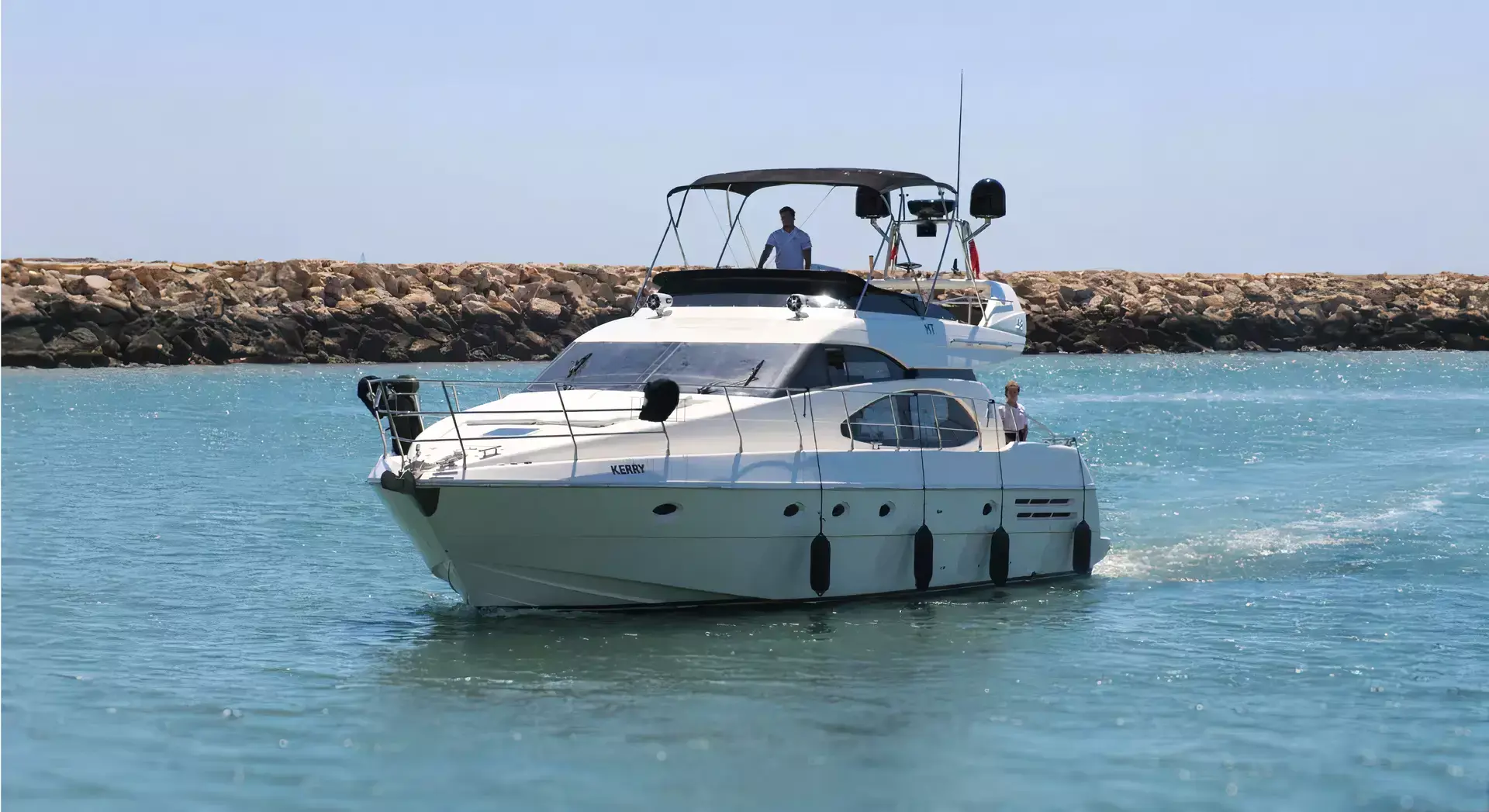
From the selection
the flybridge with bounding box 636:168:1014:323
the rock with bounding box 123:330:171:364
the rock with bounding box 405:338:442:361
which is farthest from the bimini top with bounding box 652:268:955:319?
the rock with bounding box 123:330:171:364

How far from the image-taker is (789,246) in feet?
61.2

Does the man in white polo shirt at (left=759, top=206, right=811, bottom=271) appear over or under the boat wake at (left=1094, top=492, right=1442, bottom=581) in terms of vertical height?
over

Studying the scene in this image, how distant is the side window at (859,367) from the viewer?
1591 centimetres

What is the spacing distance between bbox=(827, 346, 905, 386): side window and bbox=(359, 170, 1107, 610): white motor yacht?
0.08ft

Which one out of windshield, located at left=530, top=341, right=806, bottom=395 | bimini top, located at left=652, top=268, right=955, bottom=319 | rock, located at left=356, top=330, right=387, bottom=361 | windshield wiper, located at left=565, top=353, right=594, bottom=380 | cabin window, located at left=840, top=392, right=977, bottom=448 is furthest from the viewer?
rock, located at left=356, top=330, right=387, bottom=361

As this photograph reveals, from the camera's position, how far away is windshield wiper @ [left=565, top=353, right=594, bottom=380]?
1622 cm

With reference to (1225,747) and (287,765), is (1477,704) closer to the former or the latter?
(1225,747)

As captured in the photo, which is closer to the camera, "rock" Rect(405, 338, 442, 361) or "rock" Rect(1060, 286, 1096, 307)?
"rock" Rect(405, 338, 442, 361)

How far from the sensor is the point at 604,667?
516 inches

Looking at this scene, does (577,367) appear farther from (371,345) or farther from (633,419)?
(371,345)

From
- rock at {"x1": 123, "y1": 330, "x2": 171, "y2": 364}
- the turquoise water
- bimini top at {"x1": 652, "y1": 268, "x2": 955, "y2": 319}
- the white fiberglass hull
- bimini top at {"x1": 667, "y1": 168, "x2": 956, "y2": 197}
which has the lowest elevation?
rock at {"x1": 123, "y1": 330, "x2": 171, "y2": 364}

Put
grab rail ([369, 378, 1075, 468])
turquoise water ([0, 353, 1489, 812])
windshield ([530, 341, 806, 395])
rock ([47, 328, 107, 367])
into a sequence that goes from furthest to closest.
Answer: rock ([47, 328, 107, 367]) → windshield ([530, 341, 806, 395]) → grab rail ([369, 378, 1075, 468]) → turquoise water ([0, 353, 1489, 812])

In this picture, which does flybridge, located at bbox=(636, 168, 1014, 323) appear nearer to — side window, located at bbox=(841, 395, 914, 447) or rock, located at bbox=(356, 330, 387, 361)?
side window, located at bbox=(841, 395, 914, 447)

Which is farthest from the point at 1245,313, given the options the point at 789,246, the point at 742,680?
the point at 742,680
